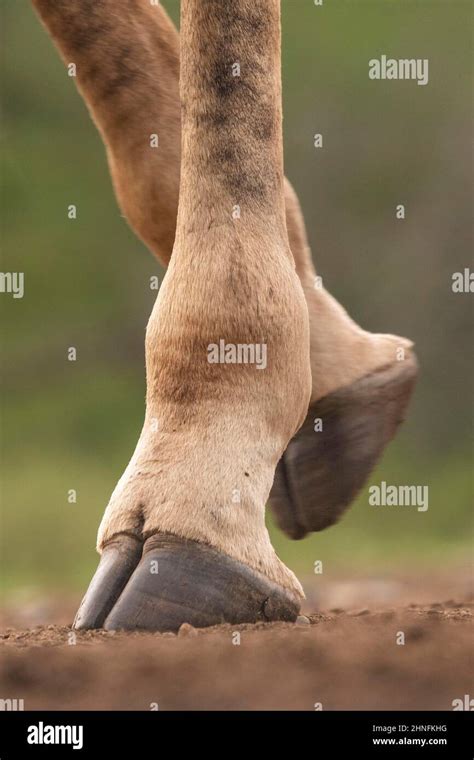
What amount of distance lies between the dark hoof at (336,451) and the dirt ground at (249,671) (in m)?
0.42

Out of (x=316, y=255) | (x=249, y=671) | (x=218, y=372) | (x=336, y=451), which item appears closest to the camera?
(x=249, y=671)

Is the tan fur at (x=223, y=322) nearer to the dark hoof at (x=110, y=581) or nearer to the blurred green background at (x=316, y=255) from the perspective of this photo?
the dark hoof at (x=110, y=581)

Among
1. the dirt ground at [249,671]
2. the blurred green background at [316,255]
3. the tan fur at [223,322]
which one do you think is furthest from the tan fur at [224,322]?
the blurred green background at [316,255]

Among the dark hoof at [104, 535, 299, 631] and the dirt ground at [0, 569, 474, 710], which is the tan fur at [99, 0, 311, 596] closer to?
the dark hoof at [104, 535, 299, 631]

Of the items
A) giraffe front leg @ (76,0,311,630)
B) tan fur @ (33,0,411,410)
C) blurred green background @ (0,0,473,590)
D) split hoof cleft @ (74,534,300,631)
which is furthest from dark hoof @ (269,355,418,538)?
blurred green background @ (0,0,473,590)

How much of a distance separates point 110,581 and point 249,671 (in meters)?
0.28

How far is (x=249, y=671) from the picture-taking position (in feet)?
3.84

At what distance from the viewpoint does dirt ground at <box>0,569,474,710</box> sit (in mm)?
1161

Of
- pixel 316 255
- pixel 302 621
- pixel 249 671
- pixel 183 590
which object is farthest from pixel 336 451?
pixel 316 255

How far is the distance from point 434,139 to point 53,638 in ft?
16.3

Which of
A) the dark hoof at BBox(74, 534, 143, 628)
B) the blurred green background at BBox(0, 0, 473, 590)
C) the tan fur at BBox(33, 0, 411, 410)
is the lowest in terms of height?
the dark hoof at BBox(74, 534, 143, 628)

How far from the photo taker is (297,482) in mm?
1721

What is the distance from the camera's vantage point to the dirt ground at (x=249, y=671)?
3.81ft

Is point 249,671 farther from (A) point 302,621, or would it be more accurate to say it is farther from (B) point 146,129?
(B) point 146,129
